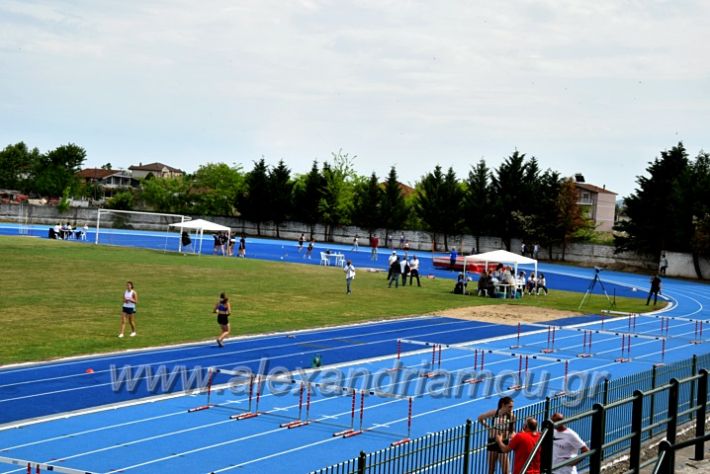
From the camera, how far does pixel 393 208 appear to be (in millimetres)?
94125

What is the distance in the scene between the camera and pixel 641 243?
7788 centimetres

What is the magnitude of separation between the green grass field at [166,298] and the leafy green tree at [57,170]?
348 feet

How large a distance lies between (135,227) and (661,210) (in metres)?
46.2

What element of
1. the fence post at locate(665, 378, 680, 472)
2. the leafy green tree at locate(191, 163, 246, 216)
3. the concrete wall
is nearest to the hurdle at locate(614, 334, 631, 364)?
the fence post at locate(665, 378, 680, 472)

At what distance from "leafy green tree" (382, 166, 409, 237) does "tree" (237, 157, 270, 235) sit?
12.0 meters

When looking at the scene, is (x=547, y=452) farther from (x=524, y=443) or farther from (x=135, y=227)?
(x=135, y=227)

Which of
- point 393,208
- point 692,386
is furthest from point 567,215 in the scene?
point 692,386

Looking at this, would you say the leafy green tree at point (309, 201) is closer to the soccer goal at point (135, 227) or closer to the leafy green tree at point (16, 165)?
the soccer goal at point (135, 227)

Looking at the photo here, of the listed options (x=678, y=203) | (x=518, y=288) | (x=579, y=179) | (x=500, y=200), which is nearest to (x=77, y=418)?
(x=518, y=288)

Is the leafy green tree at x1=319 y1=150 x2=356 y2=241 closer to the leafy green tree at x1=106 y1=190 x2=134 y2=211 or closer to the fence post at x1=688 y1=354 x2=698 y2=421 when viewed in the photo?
the leafy green tree at x1=106 y1=190 x2=134 y2=211

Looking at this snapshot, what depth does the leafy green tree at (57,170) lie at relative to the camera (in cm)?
16312

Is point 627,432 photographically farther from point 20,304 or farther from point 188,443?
point 20,304

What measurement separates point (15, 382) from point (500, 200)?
227 ft

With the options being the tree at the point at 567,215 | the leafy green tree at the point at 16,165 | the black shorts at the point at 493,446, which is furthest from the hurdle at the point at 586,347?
the leafy green tree at the point at 16,165
